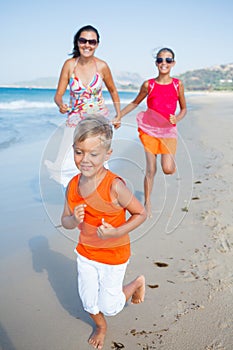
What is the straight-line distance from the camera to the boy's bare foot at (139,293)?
9.80 feet

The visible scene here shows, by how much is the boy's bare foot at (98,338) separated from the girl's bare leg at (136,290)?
0.91 ft

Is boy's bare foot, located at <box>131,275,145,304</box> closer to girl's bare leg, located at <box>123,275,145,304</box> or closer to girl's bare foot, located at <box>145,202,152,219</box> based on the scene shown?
girl's bare leg, located at <box>123,275,145,304</box>

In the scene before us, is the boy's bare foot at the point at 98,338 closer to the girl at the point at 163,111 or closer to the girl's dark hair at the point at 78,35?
the girl at the point at 163,111

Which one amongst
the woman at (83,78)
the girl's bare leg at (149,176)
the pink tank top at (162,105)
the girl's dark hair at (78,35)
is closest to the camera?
the woman at (83,78)

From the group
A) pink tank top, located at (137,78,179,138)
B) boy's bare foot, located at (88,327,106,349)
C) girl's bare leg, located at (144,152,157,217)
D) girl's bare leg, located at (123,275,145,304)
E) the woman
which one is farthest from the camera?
girl's bare leg, located at (144,152,157,217)

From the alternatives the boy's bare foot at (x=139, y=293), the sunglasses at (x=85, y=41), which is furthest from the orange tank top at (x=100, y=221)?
the sunglasses at (x=85, y=41)

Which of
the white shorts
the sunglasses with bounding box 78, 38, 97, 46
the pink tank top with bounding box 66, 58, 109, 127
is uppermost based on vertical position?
the sunglasses with bounding box 78, 38, 97, 46

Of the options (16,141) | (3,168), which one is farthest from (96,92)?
(16,141)

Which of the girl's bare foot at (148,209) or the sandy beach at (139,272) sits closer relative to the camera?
the sandy beach at (139,272)

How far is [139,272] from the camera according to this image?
354 cm

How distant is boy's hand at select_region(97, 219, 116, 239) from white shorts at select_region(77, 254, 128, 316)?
0.26 m

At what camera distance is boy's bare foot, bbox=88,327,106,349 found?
8.59ft

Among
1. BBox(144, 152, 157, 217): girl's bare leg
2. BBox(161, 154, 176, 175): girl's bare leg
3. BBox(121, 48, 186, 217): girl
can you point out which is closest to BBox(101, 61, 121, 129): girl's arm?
BBox(121, 48, 186, 217): girl

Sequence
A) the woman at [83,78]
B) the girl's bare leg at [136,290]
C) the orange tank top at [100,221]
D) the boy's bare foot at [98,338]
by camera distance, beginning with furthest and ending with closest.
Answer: the woman at [83,78]
the girl's bare leg at [136,290]
the boy's bare foot at [98,338]
the orange tank top at [100,221]
